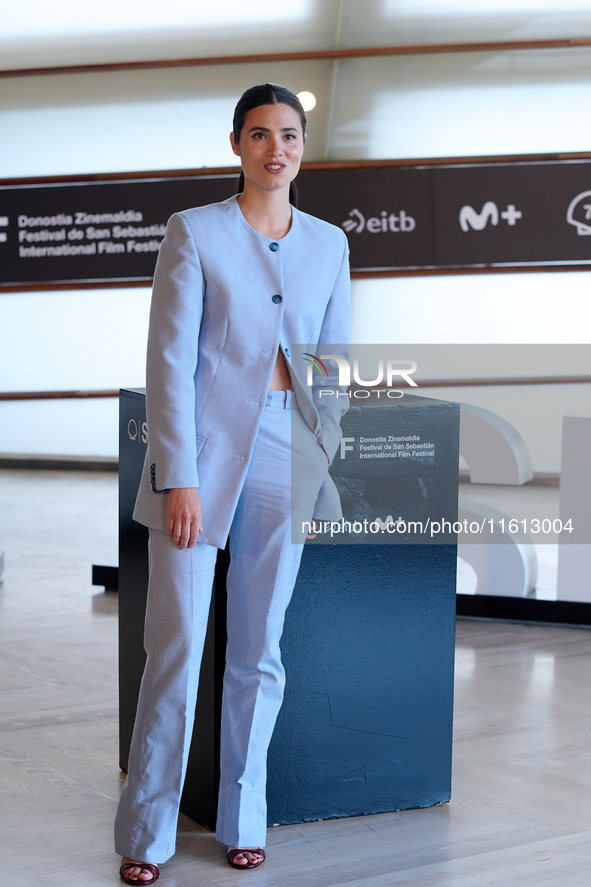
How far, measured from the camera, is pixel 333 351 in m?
1.93

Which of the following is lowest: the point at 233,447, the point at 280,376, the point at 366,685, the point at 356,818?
the point at 356,818

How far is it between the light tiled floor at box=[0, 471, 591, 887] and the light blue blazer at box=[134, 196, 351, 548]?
2.41 feet

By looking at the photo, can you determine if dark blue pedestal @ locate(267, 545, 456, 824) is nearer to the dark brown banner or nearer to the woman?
the woman

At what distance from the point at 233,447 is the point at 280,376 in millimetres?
171

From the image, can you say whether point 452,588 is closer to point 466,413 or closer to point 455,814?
point 455,814

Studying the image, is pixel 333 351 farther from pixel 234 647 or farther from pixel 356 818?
pixel 356 818

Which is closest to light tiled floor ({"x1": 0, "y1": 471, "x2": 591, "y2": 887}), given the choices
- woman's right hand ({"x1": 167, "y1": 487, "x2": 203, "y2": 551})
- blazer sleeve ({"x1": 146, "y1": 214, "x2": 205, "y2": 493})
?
woman's right hand ({"x1": 167, "y1": 487, "x2": 203, "y2": 551})

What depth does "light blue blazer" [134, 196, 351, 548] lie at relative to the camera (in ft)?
5.71


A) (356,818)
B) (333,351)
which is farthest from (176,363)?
(356,818)

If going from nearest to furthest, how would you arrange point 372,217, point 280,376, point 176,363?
point 176,363, point 280,376, point 372,217

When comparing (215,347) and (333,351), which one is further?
(333,351)

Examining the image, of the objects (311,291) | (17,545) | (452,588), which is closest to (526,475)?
(452,588)

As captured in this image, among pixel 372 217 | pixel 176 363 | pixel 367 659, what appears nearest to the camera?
pixel 176 363

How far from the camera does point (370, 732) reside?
2.19 metres
